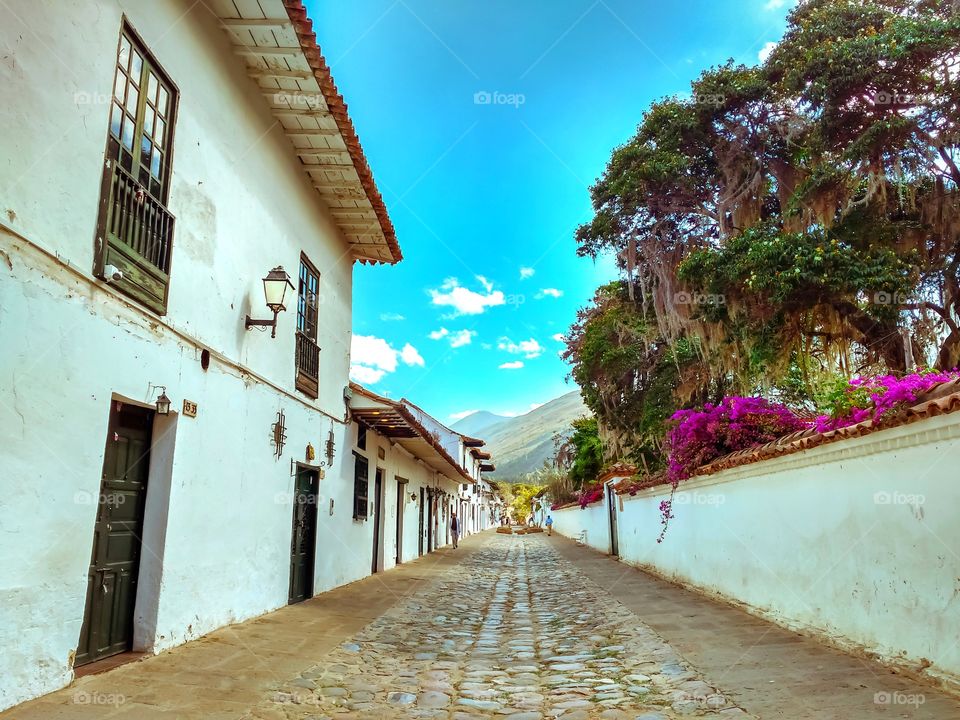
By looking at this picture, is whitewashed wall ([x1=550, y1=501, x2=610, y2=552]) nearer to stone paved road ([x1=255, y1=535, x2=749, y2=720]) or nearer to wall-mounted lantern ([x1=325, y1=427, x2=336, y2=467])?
wall-mounted lantern ([x1=325, y1=427, x2=336, y2=467])

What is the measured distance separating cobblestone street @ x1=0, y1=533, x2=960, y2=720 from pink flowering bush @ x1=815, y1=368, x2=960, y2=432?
1842 mm

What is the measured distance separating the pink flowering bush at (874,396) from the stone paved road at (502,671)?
237 cm

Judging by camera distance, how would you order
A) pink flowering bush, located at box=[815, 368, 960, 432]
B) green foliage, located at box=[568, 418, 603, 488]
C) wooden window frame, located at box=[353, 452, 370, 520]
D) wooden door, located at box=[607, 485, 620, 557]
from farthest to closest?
green foliage, located at box=[568, 418, 603, 488] → wooden door, located at box=[607, 485, 620, 557] → wooden window frame, located at box=[353, 452, 370, 520] → pink flowering bush, located at box=[815, 368, 960, 432]

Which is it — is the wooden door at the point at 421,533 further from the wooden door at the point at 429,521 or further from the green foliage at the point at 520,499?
the green foliage at the point at 520,499

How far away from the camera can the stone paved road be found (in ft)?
13.2

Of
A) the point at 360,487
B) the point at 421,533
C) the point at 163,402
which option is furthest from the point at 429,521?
the point at 163,402

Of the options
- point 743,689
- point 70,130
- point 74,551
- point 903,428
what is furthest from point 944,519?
point 70,130

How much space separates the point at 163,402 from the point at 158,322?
66 centimetres

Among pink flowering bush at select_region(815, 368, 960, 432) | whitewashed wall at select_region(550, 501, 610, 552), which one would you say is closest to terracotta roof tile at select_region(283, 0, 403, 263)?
pink flowering bush at select_region(815, 368, 960, 432)

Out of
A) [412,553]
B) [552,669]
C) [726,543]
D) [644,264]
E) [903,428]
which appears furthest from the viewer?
[412,553]

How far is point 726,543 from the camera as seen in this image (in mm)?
8258

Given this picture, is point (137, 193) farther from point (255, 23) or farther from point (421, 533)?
point (421, 533)

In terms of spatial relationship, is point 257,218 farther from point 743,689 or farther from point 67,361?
point 743,689

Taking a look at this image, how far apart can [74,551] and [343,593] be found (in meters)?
5.94
